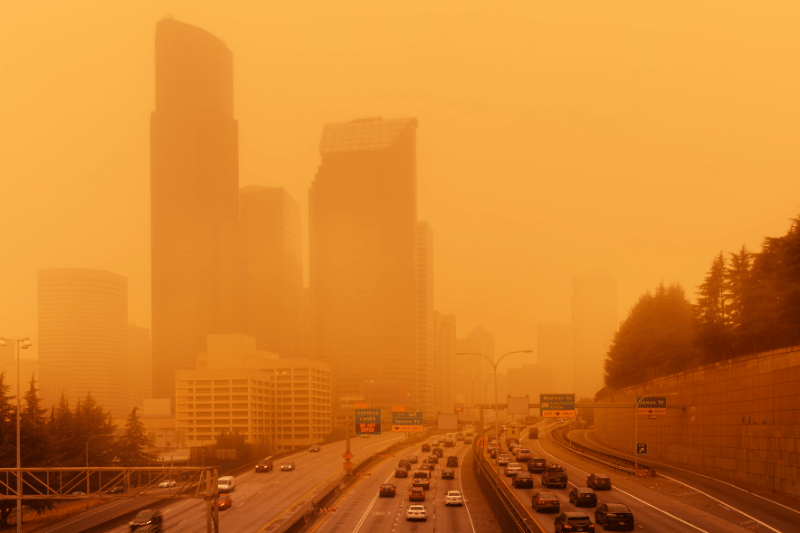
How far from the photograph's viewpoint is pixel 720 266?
11806 cm

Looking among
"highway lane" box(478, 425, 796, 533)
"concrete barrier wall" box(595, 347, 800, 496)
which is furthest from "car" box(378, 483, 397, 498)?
"concrete barrier wall" box(595, 347, 800, 496)

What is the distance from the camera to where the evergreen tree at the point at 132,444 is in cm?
11319

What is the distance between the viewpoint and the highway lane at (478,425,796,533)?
50.1m

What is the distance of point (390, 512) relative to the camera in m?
63.1

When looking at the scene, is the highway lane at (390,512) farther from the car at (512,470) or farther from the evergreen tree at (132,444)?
the evergreen tree at (132,444)

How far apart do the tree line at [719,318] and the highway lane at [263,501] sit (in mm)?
44244

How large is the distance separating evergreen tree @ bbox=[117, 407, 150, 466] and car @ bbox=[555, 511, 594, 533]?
82.1 metres

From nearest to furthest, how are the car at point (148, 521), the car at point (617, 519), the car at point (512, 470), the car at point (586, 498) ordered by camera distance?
the car at point (617, 519)
the car at point (148, 521)
the car at point (586, 498)
the car at point (512, 470)

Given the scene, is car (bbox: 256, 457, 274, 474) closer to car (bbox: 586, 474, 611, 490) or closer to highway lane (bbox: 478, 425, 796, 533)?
highway lane (bbox: 478, 425, 796, 533)

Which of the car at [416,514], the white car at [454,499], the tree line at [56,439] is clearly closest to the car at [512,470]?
the white car at [454,499]

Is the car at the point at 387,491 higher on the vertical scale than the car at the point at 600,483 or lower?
lower

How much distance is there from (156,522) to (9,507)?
18.9 metres

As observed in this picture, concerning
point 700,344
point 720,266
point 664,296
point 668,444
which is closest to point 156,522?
point 668,444

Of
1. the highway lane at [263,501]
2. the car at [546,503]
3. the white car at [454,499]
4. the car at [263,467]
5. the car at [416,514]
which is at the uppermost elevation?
the car at [546,503]
